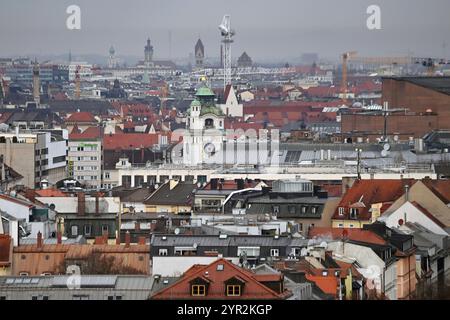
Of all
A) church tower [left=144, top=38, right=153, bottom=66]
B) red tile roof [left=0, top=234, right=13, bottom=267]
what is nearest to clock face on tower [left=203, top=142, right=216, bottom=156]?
red tile roof [left=0, top=234, right=13, bottom=267]

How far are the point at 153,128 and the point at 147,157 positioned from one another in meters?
28.4

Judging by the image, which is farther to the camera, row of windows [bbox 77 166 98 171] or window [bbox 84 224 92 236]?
row of windows [bbox 77 166 98 171]

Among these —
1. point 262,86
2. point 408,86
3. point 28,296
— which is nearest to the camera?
point 28,296

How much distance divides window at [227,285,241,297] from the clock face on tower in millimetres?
36581

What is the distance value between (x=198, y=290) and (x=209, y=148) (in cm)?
3744

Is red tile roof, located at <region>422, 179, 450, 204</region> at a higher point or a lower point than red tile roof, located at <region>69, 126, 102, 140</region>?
higher

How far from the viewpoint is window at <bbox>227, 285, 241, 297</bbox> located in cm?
1710

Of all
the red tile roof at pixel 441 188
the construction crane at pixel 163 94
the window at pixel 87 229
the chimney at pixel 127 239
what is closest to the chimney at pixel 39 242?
the chimney at pixel 127 239

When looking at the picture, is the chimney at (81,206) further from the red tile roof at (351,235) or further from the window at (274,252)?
the window at (274,252)

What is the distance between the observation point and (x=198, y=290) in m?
17.4

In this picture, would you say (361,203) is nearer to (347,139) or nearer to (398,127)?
(347,139)

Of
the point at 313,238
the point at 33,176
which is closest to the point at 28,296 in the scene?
the point at 313,238

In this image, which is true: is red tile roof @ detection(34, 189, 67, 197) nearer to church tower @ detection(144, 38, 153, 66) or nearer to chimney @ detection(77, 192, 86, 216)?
chimney @ detection(77, 192, 86, 216)

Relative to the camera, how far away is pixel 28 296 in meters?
18.0
